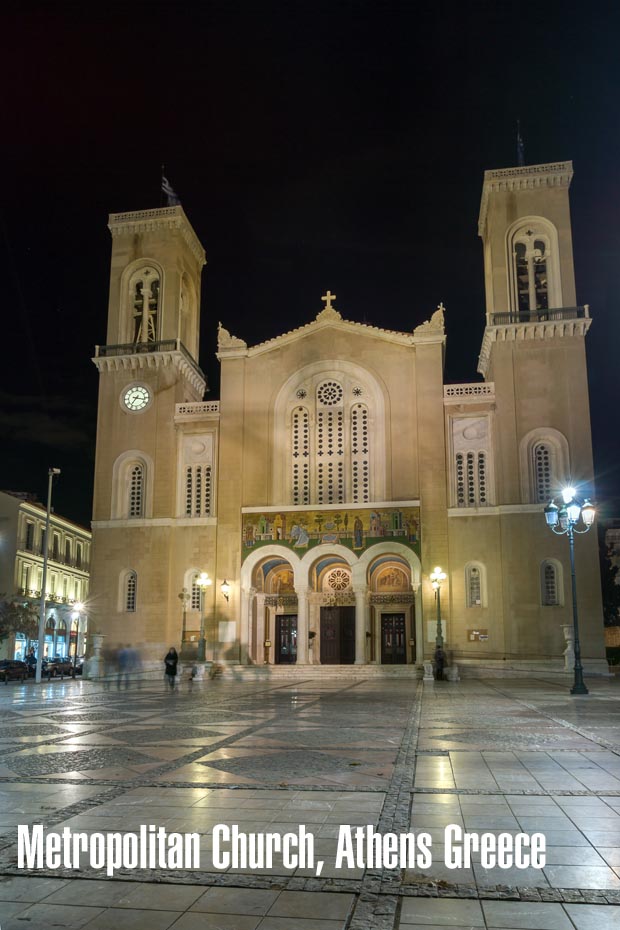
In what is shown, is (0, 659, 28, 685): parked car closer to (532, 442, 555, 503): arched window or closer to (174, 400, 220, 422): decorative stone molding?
(174, 400, 220, 422): decorative stone molding

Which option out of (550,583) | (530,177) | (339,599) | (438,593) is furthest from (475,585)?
(530,177)

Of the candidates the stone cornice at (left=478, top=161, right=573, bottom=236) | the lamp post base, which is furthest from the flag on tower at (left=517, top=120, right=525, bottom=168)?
the lamp post base

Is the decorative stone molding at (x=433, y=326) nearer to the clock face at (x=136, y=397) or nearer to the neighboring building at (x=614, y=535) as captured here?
the clock face at (x=136, y=397)

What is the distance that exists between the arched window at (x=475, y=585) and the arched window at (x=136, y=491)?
53.2ft

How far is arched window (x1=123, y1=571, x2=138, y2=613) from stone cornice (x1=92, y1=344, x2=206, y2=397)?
1061cm

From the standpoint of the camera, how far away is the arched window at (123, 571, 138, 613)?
39500 millimetres

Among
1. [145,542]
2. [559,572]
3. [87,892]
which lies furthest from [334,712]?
[145,542]

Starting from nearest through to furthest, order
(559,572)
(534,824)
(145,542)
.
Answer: (534,824) < (559,572) < (145,542)

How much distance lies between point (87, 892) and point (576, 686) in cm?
1960

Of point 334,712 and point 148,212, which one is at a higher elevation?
point 148,212

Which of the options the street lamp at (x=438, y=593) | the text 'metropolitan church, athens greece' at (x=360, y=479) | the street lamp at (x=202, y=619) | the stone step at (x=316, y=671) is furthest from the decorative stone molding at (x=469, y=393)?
the street lamp at (x=202, y=619)

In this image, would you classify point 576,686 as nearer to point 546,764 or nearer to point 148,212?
point 546,764

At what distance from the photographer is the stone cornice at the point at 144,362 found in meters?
41.4

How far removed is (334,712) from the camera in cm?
1681
